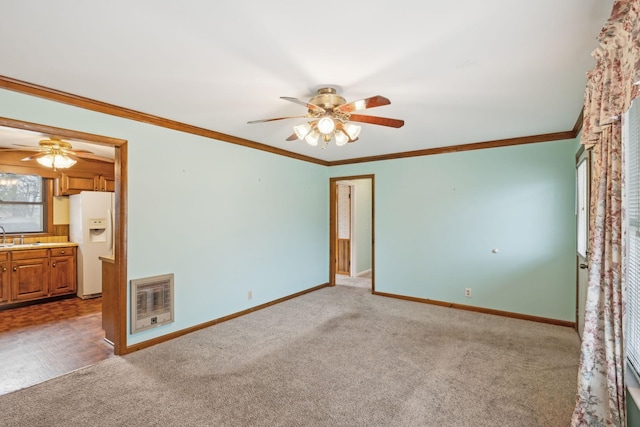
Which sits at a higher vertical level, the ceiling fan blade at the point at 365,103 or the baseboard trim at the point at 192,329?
the ceiling fan blade at the point at 365,103

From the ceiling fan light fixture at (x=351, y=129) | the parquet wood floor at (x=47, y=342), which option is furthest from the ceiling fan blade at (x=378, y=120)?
the parquet wood floor at (x=47, y=342)

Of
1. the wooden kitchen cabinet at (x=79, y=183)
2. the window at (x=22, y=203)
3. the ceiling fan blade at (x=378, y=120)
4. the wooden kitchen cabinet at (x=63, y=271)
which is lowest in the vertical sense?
the wooden kitchen cabinet at (x=63, y=271)

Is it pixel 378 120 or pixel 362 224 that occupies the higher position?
pixel 378 120

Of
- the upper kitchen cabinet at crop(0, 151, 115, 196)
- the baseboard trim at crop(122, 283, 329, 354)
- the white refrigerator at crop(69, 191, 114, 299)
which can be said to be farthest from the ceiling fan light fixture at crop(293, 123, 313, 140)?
the upper kitchen cabinet at crop(0, 151, 115, 196)

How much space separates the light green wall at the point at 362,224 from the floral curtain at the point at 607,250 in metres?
5.19

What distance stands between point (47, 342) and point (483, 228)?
5488mm

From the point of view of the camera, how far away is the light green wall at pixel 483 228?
394 centimetres

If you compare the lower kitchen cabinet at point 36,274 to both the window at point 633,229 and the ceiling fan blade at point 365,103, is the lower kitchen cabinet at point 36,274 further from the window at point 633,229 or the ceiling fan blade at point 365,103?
the window at point 633,229

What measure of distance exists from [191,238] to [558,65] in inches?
146

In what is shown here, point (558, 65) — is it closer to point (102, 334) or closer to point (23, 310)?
point (102, 334)

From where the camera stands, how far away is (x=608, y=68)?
1.63 m

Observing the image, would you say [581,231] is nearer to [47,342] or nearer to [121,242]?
[121,242]

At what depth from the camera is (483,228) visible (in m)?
4.43

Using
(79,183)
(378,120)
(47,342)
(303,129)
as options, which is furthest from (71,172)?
(378,120)
